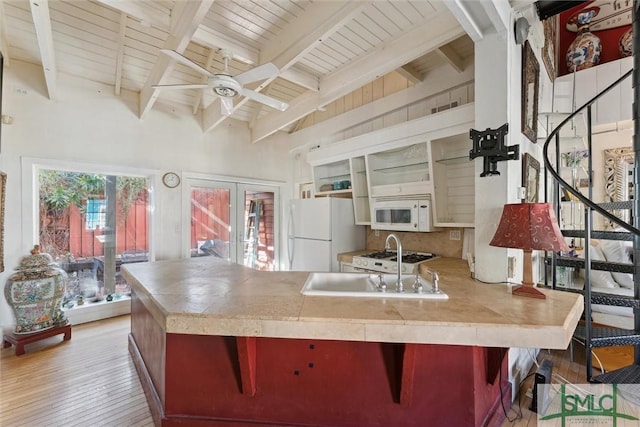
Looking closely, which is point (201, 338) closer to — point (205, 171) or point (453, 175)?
point (453, 175)

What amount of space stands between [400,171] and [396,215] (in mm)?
626

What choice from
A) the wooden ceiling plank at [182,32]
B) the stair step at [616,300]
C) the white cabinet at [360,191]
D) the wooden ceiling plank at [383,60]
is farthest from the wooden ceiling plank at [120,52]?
the stair step at [616,300]

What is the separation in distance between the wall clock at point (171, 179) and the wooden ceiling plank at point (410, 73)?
3.38 meters

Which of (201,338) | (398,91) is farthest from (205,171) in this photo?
(201,338)

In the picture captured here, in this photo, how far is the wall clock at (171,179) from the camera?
160 inches

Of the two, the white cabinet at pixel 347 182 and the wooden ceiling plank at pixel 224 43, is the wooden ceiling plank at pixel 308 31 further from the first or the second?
the white cabinet at pixel 347 182

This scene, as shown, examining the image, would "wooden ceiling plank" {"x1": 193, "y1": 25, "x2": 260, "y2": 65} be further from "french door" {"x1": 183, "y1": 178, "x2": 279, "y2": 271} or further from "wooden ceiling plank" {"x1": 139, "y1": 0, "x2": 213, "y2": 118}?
"french door" {"x1": 183, "y1": 178, "x2": 279, "y2": 271}

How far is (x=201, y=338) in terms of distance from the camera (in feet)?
5.17

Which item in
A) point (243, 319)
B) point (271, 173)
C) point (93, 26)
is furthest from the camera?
point (271, 173)

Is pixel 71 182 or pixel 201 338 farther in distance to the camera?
pixel 71 182

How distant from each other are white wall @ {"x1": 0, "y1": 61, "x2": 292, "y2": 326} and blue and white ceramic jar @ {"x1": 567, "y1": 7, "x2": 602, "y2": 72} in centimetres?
459

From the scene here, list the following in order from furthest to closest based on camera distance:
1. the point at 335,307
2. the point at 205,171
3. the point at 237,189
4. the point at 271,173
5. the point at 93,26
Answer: the point at 271,173 → the point at 237,189 → the point at 205,171 → the point at 93,26 → the point at 335,307

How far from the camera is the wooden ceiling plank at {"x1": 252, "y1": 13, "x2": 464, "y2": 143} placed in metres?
2.40

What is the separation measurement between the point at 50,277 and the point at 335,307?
324 cm
